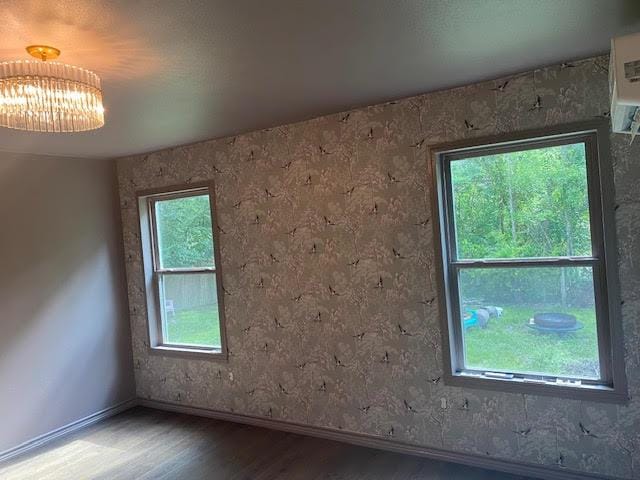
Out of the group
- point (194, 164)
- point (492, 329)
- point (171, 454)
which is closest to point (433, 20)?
point (492, 329)

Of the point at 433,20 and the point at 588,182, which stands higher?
the point at 433,20

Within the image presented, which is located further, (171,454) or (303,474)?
(171,454)

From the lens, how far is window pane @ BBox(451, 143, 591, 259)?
108 inches

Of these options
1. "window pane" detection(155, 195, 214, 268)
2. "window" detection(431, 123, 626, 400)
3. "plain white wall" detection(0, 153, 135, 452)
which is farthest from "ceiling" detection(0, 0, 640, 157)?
"window pane" detection(155, 195, 214, 268)

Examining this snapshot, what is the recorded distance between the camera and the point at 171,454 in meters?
3.55

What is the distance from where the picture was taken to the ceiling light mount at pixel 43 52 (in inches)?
73.7

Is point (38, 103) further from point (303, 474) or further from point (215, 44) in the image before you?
point (303, 474)

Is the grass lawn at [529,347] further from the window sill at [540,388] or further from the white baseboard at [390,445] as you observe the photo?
the white baseboard at [390,445]

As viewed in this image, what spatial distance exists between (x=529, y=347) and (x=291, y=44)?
2.31 metres

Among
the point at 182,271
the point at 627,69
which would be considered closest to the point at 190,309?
the point at 182,271

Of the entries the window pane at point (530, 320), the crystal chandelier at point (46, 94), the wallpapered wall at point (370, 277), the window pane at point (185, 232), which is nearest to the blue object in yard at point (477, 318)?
the window pane at point (530, 320)

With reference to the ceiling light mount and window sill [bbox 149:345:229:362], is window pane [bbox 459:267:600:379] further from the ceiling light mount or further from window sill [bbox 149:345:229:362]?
the ceiling light mount

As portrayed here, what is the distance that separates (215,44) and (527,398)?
8.71 feet

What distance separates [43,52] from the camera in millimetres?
1912
